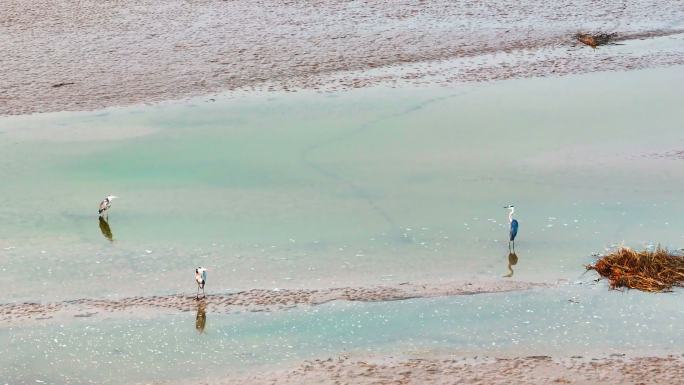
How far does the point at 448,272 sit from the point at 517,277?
1.81 ft

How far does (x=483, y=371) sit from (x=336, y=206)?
3.29 metres

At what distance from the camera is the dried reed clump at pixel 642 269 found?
909cm

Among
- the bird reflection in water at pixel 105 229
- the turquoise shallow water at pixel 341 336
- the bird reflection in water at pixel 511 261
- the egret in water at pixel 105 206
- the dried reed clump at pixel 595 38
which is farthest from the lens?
the dried reed clump at pixel 595 38

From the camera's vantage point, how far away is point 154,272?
371 inches

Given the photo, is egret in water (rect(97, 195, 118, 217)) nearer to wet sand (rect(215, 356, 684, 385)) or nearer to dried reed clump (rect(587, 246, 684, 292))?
wet sand (rect(215, 356, 684, 385))

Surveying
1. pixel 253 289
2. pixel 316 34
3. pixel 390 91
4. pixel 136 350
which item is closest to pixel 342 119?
pixel 390 91

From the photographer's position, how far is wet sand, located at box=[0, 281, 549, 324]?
876 cm

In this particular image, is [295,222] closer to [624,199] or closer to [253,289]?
[253,289]

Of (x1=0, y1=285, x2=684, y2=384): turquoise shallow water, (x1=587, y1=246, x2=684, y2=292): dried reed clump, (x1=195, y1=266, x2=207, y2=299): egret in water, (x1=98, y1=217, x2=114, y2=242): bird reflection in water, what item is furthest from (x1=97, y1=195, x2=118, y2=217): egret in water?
(x1=587, y1=246, x2=684, y2=292): dried reed clump

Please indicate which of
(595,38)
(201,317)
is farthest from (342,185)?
(595,38)

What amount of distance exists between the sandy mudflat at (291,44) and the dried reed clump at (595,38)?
0.12m

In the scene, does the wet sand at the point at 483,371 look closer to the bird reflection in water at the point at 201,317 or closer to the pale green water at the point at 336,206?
the pale green water at the point at 336,206

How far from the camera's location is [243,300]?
888cm


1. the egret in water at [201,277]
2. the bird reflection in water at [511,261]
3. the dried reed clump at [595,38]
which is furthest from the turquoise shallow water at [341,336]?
the dried reed clump at [595,38]
